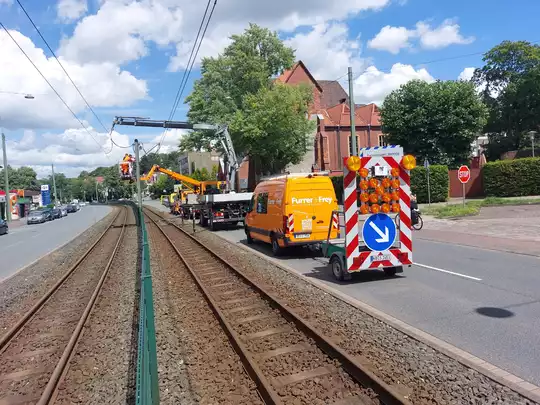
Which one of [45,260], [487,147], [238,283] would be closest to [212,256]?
[238,283]

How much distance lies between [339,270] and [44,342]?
5564mm

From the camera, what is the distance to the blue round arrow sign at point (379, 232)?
869 centimetres

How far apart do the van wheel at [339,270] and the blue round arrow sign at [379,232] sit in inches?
30.6

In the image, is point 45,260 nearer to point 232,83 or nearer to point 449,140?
point 232,83

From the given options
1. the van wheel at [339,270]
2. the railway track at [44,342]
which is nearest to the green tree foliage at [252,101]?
the railway track at [44,342]

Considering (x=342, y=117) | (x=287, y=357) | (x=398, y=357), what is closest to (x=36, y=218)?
(x=342, y=117)

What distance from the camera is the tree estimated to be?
116 feet

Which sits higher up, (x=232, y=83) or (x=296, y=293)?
(x=232, y=83)

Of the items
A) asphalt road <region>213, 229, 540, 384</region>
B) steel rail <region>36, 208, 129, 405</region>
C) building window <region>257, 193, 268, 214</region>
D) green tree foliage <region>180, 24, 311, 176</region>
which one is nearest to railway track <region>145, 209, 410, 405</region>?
asphalt road <region>213, 229, 540, 384</region>

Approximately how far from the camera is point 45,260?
16812mm

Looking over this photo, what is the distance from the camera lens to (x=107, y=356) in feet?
20.0

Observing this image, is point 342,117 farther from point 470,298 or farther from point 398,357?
point 398,357

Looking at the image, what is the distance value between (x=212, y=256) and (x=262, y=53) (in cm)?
3223

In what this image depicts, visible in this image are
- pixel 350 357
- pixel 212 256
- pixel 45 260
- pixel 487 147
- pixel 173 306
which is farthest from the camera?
pixel 487 147
